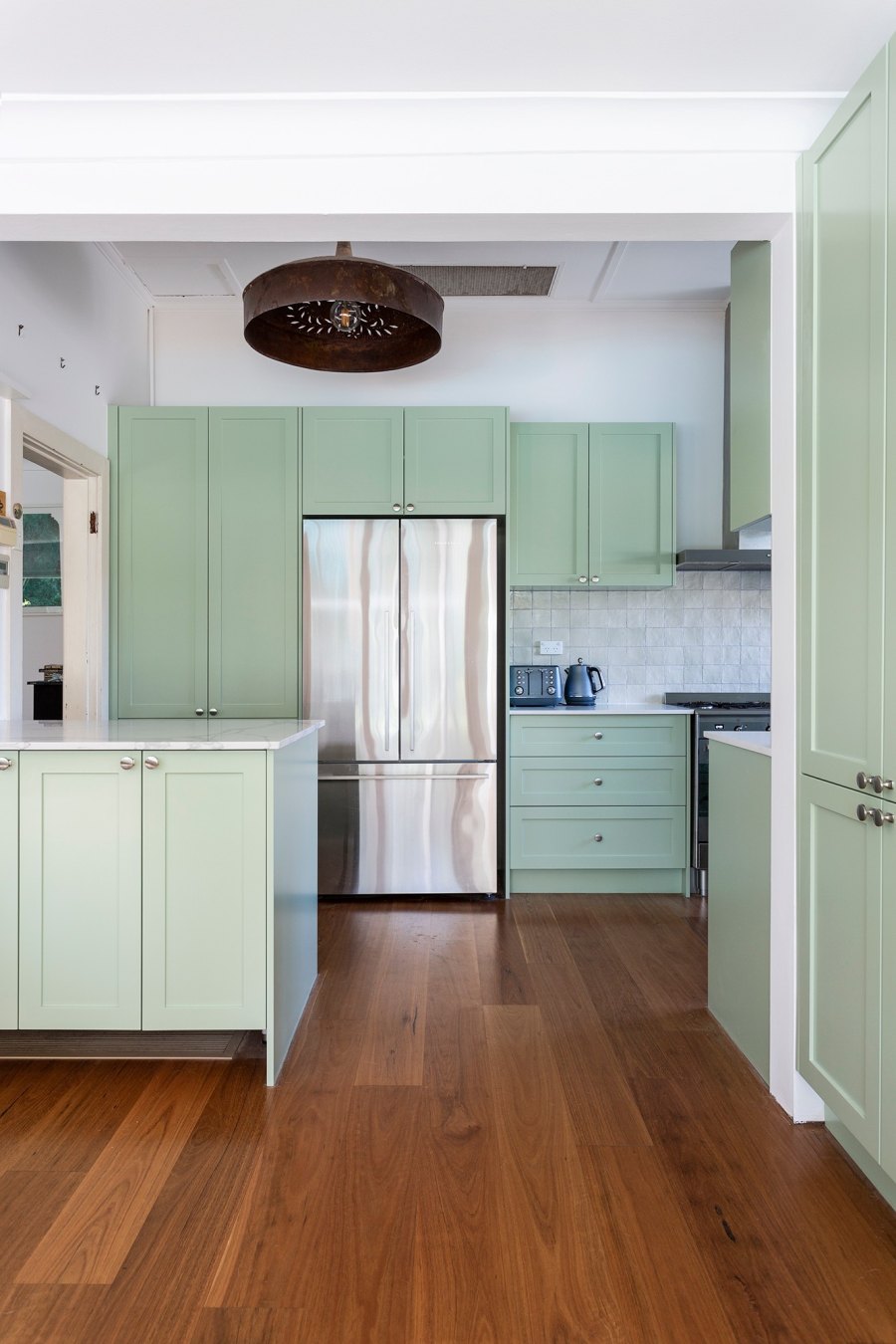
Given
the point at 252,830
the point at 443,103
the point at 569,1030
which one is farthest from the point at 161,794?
the point at 443,103

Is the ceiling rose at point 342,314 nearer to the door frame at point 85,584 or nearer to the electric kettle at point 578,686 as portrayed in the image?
the door frame at point 85,584

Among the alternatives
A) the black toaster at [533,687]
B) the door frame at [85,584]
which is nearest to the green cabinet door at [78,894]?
the door frame at [85,584]

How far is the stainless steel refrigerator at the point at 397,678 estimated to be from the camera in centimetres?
409

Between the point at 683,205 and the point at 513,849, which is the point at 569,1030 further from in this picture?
the point at 683,205

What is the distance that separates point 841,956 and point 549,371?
3.56 meters

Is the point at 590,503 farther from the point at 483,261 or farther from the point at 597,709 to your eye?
the point at 483,261

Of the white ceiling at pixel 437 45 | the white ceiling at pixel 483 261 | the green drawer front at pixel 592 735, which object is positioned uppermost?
the white ceiling at pixel 483 261

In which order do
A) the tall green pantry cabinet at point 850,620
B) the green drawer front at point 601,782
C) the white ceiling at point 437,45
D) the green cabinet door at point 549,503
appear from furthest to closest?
the green cabinet door at point 549,503 < the green drawer front at point 601,782 < the white ceiling at point 437,45 < the tall green pantry cabinet at point 850,620

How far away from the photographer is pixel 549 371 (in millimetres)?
4664

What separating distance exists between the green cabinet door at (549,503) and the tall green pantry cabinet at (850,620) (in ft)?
7.29

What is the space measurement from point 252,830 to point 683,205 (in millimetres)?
1907

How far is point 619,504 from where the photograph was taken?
14.3 feet

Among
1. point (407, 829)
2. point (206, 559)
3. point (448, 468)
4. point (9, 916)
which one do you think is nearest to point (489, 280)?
point (448, 468)

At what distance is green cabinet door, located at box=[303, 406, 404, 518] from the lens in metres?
4.11
